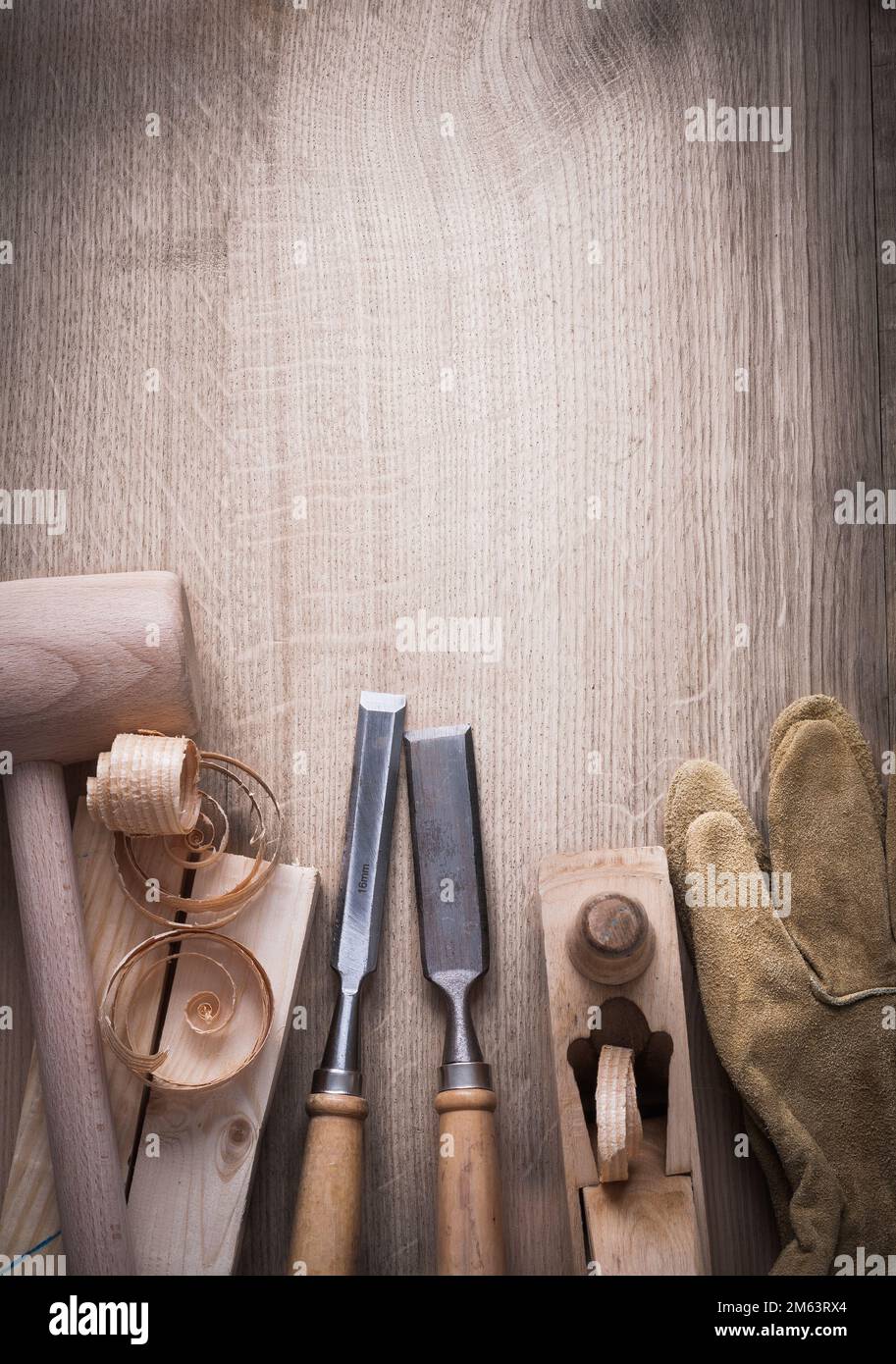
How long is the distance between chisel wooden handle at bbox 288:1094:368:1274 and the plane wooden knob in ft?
0.72

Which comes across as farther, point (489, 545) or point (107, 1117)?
Result: point (489, 545)

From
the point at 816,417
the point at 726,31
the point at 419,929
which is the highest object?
the point at 726,31

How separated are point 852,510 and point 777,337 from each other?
173mm

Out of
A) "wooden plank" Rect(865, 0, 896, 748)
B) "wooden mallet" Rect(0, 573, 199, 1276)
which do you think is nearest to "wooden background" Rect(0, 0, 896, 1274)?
"wooden plank" Rect(865, 0, 896, 748)

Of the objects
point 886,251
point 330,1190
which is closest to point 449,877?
point 330,1190

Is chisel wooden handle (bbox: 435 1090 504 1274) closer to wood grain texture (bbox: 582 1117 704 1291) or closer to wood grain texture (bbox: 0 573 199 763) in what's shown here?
wood grain texture (bbox: 582 1117 704 1291)

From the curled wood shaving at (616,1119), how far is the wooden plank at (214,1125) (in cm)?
26

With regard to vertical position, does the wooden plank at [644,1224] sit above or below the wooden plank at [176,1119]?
below

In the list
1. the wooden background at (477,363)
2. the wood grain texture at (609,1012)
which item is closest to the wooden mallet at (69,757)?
the wooden background at (477,363)

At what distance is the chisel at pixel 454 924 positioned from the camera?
894 millimetres

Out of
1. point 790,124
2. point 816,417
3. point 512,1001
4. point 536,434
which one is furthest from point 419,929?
point 790,124

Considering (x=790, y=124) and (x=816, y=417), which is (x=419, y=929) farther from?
(x=790, y=124)

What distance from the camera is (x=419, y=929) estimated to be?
3.17 ft

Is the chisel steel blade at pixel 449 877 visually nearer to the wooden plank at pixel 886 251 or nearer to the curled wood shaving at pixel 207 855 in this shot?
the curled wood shaving at pixel 207 855
